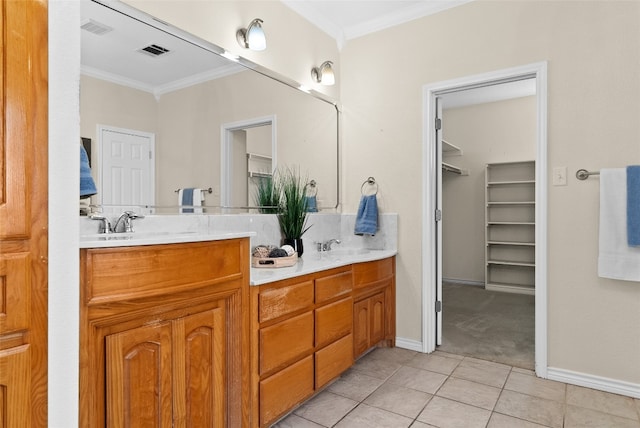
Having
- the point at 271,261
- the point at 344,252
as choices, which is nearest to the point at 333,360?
the point at 271,261

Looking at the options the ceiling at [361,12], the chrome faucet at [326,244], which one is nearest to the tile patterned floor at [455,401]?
the chrome faucet at [326,244]

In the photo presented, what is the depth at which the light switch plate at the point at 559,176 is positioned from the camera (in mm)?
2373

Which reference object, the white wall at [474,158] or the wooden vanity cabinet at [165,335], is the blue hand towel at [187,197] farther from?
the white wall at [474,158]

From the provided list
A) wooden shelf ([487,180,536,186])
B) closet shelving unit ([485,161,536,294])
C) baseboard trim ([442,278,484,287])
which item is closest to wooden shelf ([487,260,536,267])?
closet shelving unit ([485,161,536,294])

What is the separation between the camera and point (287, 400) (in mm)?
1886

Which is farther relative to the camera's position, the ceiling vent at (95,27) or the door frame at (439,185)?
the door frame at (439,185)

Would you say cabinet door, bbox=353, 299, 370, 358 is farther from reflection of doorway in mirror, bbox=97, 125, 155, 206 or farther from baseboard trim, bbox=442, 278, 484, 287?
baseboard trim, bbox=442, 278, 484, 287

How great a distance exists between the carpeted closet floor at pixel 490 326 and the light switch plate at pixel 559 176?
123 cm

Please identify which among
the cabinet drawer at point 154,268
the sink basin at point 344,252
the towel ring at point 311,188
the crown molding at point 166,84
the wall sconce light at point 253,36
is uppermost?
the wall sconce light at point 253,36

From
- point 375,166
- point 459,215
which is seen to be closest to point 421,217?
point 375,166

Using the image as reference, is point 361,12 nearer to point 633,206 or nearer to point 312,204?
point 312,204

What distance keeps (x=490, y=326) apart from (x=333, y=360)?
190cm

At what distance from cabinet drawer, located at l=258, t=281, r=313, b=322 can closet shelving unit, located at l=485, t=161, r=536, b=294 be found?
3.80 metres

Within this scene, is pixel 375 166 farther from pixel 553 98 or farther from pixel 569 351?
pixel 569 351
